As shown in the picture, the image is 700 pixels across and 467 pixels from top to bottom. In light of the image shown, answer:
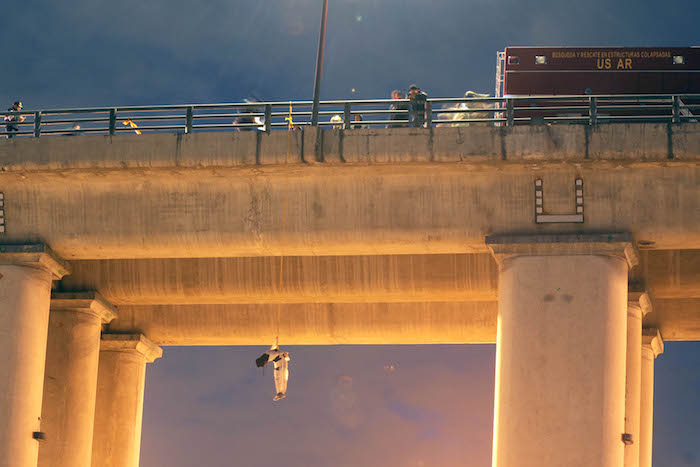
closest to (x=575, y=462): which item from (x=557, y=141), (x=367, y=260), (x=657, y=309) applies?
(x=557, y=141)

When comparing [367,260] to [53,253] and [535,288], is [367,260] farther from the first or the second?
[53,253]

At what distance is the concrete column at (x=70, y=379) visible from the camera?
28734mm

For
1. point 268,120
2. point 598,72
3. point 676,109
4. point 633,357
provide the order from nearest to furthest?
point 676,109 < point 268,120 < point 598,72 < point 633,357

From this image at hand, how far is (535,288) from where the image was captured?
23734 millimetres

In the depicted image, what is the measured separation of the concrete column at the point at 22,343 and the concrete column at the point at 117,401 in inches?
261

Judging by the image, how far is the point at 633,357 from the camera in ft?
92.3

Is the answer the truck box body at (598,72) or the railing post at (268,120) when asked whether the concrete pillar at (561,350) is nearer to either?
the truck box body at (598,72)

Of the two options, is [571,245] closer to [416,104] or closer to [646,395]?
[416,104]

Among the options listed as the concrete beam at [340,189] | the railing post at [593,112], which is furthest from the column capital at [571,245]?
the railing post at [593,112]

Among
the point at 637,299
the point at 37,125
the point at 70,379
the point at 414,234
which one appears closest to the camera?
the point at 414,234

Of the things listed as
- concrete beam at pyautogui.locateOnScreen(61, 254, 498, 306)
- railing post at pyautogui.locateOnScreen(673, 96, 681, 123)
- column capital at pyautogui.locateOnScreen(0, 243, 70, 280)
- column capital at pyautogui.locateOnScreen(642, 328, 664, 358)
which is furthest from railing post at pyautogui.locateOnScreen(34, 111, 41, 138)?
column capital at pyautogui.locateOnScreen(642, 328, 664, 358)

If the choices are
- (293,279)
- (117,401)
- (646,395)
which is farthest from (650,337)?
(117,401)

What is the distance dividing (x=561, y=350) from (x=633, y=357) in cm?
582

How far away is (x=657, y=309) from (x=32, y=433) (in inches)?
720
